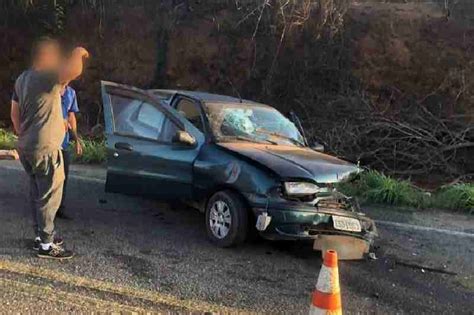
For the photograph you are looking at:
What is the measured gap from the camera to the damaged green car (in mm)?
6020

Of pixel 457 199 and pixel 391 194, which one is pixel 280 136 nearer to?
pixel 391 194

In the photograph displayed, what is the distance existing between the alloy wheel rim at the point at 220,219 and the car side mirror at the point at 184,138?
761mm

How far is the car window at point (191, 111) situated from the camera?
697cm

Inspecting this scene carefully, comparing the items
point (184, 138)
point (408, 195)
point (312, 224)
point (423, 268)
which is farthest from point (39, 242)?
point (408, 195)

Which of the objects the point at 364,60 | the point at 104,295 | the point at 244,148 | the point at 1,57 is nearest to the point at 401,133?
the point at 364,60

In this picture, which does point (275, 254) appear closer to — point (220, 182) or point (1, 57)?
point (220, 182)

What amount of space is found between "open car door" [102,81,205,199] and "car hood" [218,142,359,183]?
0.50 metres

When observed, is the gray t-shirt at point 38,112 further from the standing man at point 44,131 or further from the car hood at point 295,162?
the car hood at point 295,162

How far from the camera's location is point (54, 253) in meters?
5.51

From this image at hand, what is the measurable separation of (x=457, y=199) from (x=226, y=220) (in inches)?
174

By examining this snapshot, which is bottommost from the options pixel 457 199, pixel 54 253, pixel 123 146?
pixel 54 253

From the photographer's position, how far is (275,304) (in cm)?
487

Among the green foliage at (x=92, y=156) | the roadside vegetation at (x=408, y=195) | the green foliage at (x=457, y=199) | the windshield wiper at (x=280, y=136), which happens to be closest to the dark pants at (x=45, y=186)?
the windshield wiper at (x=280, y=136)

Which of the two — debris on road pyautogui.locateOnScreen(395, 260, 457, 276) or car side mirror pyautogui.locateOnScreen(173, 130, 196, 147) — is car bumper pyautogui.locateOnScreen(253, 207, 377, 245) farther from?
car side mirror pyautogui.locateOnScreen(173, 130, 196, 147)
